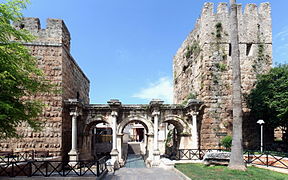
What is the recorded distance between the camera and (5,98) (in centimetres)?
689

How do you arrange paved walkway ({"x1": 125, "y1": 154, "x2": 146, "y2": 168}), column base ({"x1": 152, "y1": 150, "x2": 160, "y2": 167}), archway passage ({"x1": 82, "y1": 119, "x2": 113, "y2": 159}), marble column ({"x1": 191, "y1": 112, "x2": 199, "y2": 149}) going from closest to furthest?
column base ({"x1": 152, "y1": 150, "x2": 160, "y2": 167})
marble column ({"x1": 191, "y1": 112, "x2": 199, "y2": 149})
archway passage ({"x1": 82, "y1": 119, "x2": 113, "y2": 159})
paved walkway ({"x1": 125, "y1": 154, "x2": 146, "y2": 168})

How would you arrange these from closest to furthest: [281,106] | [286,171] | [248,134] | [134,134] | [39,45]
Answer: [286,171]
[281,106]
[39,45]
[248,134]
[134,134]

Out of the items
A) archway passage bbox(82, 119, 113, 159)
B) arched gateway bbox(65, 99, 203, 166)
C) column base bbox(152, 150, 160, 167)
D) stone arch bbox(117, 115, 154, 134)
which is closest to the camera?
column base bbox(152, 150, 160, 167)

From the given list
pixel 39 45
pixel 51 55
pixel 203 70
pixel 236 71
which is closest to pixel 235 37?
pixel 236 71

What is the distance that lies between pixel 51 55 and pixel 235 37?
40.2 ft

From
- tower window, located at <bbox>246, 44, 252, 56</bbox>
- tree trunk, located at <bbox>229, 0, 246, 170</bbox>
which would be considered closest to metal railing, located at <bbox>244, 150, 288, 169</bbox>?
tree trunk, located at <bbox>229, 0, 246, 170</bbox>

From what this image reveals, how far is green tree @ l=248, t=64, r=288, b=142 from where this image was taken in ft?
40.5

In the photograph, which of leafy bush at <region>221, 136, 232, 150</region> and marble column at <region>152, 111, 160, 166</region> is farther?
marble column at <region>152, 111, 160, 166</region>

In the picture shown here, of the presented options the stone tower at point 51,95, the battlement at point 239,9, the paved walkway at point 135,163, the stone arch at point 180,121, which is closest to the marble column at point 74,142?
the stone tower at point 51,95

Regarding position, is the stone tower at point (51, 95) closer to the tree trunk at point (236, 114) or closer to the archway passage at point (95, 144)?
the archway passage at point (95, 144)

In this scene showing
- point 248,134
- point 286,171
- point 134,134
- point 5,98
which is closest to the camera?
point 5,98

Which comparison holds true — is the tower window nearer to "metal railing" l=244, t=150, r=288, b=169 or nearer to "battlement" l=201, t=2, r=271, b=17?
"battlement" l=201, t=2, r=271, b=17

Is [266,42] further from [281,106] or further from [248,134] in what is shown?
[248,134]

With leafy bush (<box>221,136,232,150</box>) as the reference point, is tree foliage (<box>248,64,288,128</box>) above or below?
above
